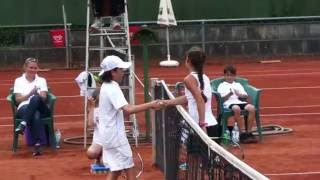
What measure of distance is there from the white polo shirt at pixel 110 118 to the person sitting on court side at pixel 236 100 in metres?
4.45

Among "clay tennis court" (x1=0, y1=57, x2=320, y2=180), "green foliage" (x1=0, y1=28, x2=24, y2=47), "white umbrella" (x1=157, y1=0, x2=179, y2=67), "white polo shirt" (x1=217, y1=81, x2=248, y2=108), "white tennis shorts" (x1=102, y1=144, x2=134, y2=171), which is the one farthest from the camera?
"green foliage" (x1=0, y1=28, x2=24, y2=47)

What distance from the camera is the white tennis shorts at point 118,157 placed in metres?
7.11

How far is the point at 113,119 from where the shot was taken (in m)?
7.09

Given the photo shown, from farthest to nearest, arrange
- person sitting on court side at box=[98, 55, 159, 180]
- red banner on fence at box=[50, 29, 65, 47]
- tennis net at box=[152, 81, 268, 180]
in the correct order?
red banner on fence at box=[50, 29, 65, 47]
person sitting on court side at box=[98, 55, 159, 180]
tennis net at box=[152, 81, 268, 180]

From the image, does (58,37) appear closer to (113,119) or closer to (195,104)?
(195,104)

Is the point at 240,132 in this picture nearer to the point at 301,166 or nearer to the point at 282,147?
the point at 282,147

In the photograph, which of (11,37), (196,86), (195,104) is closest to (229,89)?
(195,104)

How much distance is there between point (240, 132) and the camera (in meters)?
11.4

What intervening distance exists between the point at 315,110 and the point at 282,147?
13.6ft

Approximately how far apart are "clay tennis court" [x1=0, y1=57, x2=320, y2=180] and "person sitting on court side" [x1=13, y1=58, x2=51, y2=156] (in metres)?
0.40

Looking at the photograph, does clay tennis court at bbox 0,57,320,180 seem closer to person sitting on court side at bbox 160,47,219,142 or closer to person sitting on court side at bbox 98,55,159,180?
person sitting on court side at bbox 160,47,219,142

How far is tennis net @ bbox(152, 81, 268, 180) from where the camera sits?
4797 millimetres

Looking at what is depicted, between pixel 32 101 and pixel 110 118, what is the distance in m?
3.92

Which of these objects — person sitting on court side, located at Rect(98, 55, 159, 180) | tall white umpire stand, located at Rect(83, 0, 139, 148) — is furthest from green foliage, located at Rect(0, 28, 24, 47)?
person sitting on court side, located at Rect(98, 55, 159, 180)
